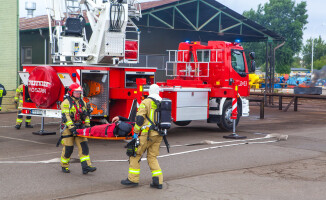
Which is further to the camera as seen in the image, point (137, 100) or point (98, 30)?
point (98, 30)

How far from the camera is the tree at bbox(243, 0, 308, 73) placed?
57312mm

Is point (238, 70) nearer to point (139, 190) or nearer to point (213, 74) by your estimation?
point (213, 74)

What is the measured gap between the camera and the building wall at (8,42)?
24.7m

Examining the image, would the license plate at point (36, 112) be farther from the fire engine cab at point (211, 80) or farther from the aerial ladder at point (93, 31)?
the fire engine cab at point (211, 80)

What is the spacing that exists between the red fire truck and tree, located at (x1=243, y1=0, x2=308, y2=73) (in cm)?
4230

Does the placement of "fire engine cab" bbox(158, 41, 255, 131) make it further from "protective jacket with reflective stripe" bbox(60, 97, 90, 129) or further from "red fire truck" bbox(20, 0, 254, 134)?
"protective jacket with reflective stripe" bbox(60, 97, 90, 129)

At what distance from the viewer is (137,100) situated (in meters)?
12.7

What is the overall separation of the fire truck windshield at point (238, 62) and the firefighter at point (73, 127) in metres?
8.18

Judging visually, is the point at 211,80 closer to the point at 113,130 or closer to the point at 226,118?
the point at 226,118

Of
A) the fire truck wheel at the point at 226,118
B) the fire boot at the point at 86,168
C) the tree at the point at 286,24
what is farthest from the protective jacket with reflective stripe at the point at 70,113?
the tree at the point at 286,24

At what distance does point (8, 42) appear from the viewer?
24781 millimetres

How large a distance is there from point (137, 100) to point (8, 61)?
1457 centimetres

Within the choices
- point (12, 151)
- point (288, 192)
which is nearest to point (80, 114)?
point (12, 151)

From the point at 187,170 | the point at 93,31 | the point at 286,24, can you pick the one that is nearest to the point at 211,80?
the point at 93,31
